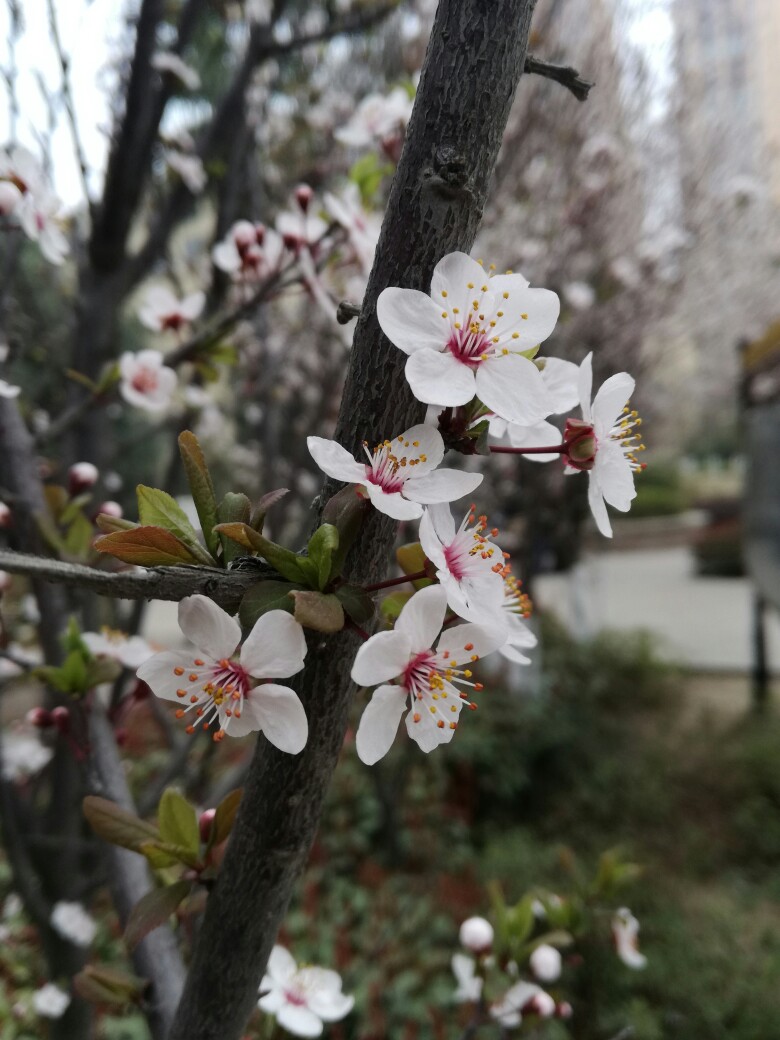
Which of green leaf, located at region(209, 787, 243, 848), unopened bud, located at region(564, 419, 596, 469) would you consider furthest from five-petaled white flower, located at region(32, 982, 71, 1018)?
unopened bud, located at region(564, 419, 596, 469)

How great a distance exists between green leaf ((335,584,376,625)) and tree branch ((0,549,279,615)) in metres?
0.06

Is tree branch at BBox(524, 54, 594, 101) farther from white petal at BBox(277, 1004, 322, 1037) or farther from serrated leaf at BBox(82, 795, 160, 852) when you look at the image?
white petal at BBox(277, 1004, 322, 1037)

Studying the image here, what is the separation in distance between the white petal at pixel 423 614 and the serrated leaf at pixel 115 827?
0.34m

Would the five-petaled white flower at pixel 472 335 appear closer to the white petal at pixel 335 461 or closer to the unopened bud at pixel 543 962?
the white petal at pixel 335 461

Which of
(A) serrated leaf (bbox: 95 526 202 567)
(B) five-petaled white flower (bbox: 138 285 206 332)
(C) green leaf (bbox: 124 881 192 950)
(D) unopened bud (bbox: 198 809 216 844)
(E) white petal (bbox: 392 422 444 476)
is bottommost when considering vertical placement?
(C) green leaf (bbox: 124 881 192 950)

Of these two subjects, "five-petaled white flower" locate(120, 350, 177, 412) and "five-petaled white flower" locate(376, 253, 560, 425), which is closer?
"five-petaled white flower" locate(376, 253, 560, 425)

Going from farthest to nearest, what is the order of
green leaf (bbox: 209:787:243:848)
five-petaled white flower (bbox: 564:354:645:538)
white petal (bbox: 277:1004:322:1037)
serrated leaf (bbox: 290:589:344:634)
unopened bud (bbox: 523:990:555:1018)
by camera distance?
unopened bud (bbox: 523:990:555:1018) < white petal (bbox: 277:1004:322:1037) < green leaf (bbox: 209:787:243:848) < five-petaled white flower (bbox: 564:354:645:538) < serrated leaf (bbox: 290:589:344:634)

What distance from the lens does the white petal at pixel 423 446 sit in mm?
456

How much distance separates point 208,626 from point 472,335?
9.9 inches

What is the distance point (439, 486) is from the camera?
46cm

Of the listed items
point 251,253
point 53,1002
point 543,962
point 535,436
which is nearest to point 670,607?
point 543,962

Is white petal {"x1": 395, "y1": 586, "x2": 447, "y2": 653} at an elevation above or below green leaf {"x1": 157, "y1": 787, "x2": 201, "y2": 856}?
above

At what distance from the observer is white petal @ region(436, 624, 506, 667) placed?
45cm

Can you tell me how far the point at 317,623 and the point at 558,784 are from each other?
12.1ft
